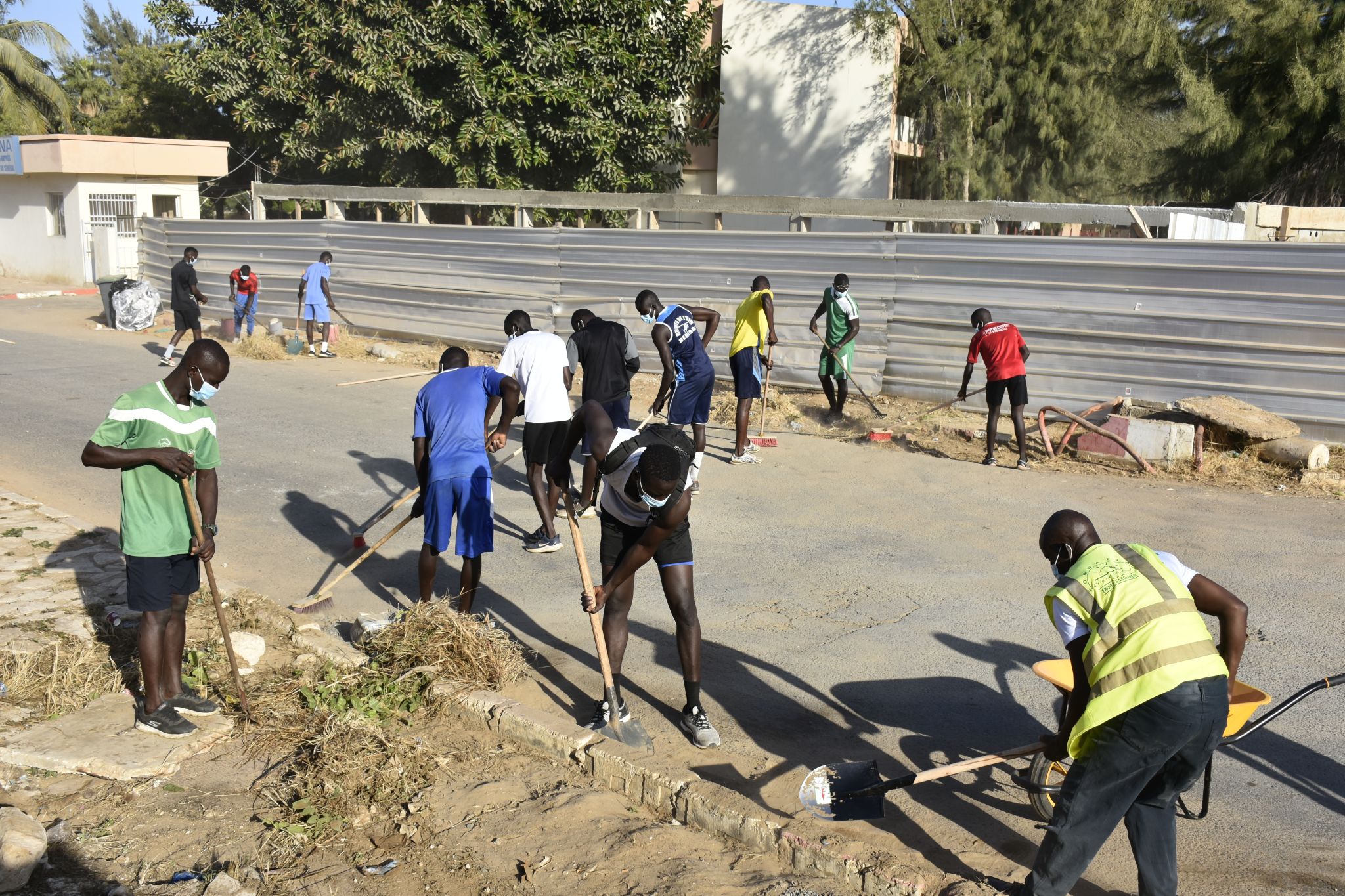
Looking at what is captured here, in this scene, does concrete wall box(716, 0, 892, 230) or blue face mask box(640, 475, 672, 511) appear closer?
blue face mask box(640, 475, 672, 511)

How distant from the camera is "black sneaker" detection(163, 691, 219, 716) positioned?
16.9ft

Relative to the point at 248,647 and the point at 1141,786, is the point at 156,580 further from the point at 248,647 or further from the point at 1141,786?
the point at 1141,786

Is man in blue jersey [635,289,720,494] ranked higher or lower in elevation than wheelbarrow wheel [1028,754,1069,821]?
higher

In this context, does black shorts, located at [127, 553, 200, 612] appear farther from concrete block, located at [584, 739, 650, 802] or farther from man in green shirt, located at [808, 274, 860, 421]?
man in green shirt, located at [808, 274, 860, 421]

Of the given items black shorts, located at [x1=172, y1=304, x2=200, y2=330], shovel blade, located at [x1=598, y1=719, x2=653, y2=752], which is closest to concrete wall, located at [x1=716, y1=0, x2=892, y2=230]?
black shorts, located at [x1=172, y1=304, x2=200, y2=330]

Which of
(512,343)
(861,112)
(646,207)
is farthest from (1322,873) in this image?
(861,112)

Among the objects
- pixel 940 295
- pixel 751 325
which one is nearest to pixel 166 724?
pixel 751 325

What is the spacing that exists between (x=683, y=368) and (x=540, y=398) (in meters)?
2.27

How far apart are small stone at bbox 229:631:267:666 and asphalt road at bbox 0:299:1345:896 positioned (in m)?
0.81

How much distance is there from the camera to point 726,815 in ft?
13.9

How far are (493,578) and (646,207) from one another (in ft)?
29.9

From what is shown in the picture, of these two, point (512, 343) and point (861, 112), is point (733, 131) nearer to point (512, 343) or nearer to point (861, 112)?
point (861, 112)

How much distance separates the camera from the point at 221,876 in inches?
155

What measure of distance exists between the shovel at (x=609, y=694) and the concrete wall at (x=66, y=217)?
23943 mm
